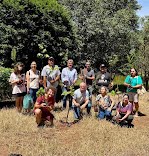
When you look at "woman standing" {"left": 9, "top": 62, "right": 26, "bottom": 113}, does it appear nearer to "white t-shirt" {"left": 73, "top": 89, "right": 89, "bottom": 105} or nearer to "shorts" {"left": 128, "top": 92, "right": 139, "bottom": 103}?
"white t-shirt" {"left": 73, "top": 89, "right": 89, "bottom": 105}

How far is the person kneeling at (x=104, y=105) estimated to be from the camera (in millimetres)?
10883

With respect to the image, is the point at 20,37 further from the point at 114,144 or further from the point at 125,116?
the point at 114,144

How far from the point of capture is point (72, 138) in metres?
8.79

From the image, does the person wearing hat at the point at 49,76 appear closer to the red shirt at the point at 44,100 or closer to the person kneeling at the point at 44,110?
the red shirt at the point at 44,100

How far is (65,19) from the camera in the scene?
18.4 meters

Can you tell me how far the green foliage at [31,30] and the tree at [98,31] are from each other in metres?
5.05

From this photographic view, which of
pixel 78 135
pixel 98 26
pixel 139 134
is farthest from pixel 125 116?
pixel 98 26

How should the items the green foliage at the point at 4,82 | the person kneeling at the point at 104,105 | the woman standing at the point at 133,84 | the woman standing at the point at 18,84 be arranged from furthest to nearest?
the green foliage at the point at 4,82 → the woman standing at the point at 133,84 → the woman standing at the point at 18,84 → the person kneeling at the point at 104,105

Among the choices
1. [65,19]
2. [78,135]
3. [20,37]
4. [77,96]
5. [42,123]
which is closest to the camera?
[78,135]

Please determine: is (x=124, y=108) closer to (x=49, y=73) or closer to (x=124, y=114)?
(x=124, y=114)

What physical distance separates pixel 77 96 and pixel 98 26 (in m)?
13.4

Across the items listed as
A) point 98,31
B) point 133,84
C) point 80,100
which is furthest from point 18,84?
point 98,31

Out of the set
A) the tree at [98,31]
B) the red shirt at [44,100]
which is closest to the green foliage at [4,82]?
the red shirt at [44,100]

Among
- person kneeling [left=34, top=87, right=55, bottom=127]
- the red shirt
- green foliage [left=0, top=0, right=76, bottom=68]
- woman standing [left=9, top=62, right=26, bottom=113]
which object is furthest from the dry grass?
green foliage [left=0, top=0, right=76, bottom=68]
